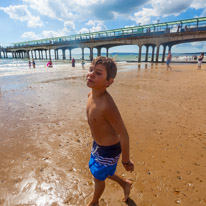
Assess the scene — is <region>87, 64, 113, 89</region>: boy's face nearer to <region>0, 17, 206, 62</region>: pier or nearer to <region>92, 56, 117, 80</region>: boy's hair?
<region>92, 56, 117, 80</region>: boy's hair

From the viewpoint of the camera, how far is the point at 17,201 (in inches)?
74.2

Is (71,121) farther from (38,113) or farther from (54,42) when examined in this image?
(54,42)

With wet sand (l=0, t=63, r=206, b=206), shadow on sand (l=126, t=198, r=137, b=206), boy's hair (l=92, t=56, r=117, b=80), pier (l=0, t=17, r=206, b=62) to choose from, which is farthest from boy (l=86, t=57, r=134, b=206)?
pier (l=0, t=17, r=206, b=62)

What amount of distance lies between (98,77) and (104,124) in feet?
1.61

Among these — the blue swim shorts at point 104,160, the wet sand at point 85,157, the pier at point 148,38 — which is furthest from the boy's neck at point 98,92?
the pier at point 148,38

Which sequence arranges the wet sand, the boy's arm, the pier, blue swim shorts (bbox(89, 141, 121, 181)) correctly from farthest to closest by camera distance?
1. the pier
2. the wet sand
3. blue swim shorts (bbox(89, 141, 121, 181))
4. the boy's arm

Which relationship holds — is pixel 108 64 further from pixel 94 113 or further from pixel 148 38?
pixel 148 38

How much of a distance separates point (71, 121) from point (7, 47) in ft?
324

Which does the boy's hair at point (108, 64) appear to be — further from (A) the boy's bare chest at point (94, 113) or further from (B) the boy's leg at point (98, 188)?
(B) the boy's leg at point (98, 188)

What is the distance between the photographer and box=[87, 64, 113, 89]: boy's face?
1411mm

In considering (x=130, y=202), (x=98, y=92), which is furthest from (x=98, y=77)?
(x=130, y=202)

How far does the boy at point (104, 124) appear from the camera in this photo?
1.41 metres

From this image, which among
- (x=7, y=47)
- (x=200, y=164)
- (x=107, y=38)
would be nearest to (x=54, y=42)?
(x=107, y=38)

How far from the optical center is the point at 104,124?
1482 millimetres
